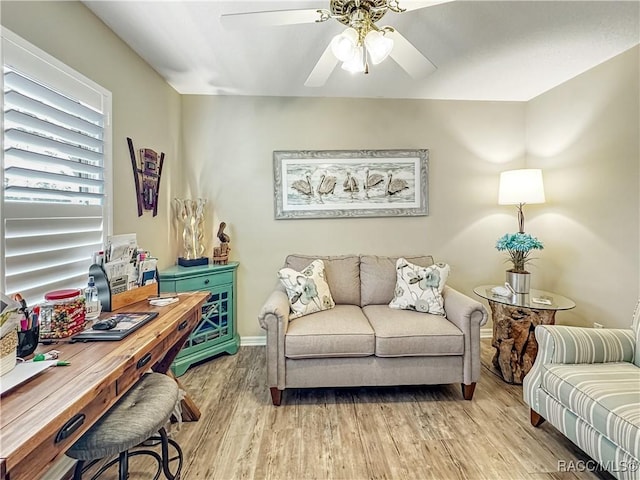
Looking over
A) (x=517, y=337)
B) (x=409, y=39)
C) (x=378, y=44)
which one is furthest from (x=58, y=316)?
(x=517, y=337)

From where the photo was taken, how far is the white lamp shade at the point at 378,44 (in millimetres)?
1453

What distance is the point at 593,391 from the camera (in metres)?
1.62

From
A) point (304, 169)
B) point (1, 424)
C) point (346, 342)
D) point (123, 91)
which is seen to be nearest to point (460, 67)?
point (304, 169)

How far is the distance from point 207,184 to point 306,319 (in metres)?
1.74

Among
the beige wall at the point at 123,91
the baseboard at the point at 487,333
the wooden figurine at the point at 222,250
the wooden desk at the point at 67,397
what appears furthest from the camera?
the baseboard at the point at 487,333

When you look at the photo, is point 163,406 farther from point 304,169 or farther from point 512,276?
point 512,276

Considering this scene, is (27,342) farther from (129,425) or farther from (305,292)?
(305,292)

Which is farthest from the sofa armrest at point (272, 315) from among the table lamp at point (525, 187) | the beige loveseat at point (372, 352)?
the table lamp at point (525, 187)

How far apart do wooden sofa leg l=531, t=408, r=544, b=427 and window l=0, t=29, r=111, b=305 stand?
9.17 feet

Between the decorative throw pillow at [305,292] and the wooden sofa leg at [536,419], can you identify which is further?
the decorative throw pillow at [305,292]

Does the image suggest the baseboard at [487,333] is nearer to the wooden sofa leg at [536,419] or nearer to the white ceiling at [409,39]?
the wooden sofa leg at [536,419]

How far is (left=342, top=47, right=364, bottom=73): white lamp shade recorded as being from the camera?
151 cm

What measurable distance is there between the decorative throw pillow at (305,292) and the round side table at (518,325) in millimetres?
1340

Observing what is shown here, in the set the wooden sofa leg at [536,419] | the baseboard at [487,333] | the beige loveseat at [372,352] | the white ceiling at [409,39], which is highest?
the white ceiling at [409,39]
